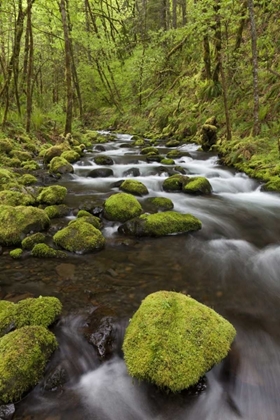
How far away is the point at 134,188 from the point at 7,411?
6.74m

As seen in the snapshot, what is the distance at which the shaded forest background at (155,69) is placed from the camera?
41.8 feet

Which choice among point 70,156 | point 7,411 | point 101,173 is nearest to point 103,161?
point 70,156

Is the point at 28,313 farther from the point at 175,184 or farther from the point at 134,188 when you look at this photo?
the point at 175,184

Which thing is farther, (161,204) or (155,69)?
(155,69)

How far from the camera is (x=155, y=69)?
20.5 metres

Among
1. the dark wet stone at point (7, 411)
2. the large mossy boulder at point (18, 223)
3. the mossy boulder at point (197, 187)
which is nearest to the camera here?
the dark wet stone at point (7, 411)

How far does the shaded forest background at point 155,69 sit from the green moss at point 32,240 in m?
9.49

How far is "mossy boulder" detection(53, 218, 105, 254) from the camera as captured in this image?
536 centimetres

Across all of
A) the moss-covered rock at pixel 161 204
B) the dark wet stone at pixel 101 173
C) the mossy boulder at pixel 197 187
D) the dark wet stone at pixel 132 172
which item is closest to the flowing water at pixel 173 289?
the moss-covered rock at pixel 161 204

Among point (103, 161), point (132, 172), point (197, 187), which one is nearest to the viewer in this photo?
point (197, 187)

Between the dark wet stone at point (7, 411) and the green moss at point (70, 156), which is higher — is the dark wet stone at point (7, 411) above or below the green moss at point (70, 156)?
below

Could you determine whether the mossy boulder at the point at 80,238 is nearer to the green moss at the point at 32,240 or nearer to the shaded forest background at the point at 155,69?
the green moss at the point at 32,240

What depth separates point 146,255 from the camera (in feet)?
17.7

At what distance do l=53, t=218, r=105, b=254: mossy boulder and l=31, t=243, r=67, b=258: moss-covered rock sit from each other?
0.72ft
